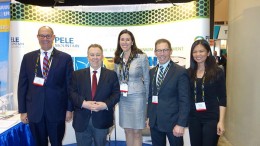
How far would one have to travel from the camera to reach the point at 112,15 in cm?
377

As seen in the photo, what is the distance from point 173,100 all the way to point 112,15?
205 cm

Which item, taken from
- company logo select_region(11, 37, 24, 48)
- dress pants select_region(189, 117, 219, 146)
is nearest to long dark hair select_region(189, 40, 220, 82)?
dress pants select_region(189, 117, 219, 146)

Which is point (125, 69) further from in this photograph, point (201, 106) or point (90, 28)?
point (90, 28)

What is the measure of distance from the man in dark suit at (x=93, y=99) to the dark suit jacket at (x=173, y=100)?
1.53 feet

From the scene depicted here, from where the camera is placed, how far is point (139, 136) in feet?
9.00

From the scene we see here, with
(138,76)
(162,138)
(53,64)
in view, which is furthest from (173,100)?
(53,64)

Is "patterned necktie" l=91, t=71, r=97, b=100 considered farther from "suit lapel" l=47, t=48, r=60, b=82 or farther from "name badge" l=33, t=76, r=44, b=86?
"name badge" l=33, t=76, r=44, b=86

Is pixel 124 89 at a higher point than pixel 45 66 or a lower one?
lower

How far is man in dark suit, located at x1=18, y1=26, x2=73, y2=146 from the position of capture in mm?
2373

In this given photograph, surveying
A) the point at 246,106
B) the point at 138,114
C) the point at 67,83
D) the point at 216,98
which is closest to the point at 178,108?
the point at 216,98

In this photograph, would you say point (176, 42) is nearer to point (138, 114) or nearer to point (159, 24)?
point (159, 24)

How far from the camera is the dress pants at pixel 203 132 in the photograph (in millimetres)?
2104

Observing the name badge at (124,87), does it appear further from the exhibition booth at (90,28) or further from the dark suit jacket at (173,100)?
the exhibition booth at (90,28)

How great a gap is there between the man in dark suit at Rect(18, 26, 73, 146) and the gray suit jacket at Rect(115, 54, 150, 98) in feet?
2.04
